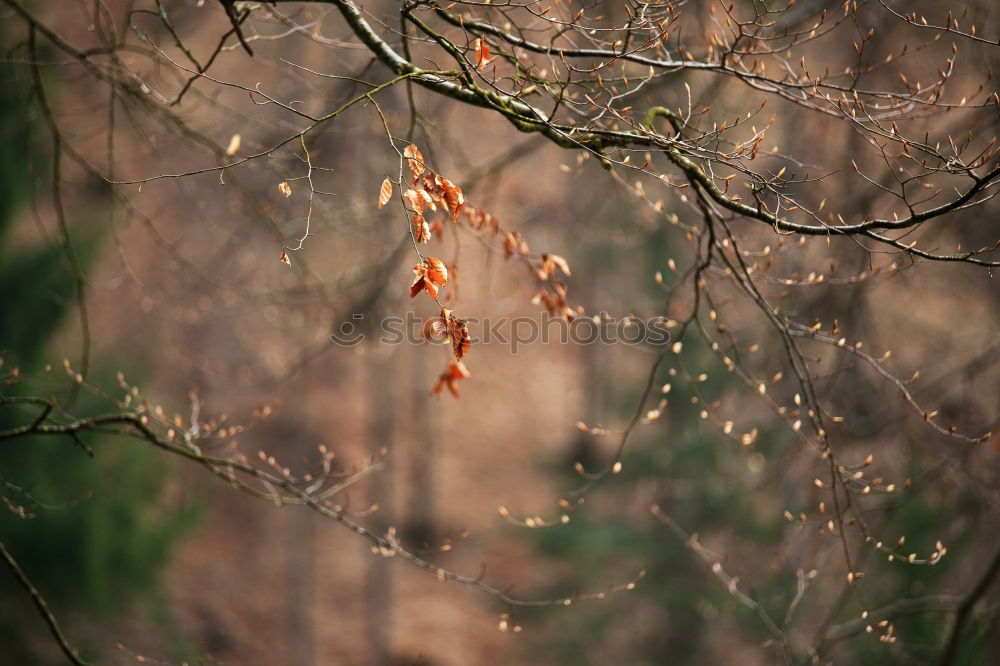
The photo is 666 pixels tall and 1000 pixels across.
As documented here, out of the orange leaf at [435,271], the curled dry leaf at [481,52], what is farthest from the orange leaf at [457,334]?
the curled dry leaf at [481,52]

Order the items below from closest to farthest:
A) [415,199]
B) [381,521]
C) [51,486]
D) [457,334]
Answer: [415,199] → [457,334] → [51,486] → [381,521]

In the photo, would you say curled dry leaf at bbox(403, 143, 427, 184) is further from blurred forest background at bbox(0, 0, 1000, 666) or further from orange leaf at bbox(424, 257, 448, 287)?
blurred forest background at bbox(0, 0, 1000, 666)

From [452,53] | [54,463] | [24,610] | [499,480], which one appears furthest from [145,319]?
[452,53]

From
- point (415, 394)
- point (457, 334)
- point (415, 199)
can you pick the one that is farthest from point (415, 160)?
point (415, 394)

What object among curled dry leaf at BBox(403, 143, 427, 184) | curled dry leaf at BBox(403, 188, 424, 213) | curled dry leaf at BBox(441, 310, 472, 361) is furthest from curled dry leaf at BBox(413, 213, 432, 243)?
curled dry leaf at BBox(441, 310, 472, 361)

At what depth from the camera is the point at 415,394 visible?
14.4 metres

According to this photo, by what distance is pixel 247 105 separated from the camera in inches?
458

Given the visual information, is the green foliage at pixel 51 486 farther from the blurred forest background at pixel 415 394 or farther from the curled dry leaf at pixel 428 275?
the curled dry leaf at pixel 428 275

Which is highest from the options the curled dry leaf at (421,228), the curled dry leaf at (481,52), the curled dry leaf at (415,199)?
the curled dry leaf at (481,52)

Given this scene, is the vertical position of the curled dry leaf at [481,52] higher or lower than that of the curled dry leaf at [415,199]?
higher

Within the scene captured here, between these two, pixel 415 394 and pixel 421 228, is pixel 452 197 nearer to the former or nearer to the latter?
pixel 421 228

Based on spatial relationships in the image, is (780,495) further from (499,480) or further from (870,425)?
(499,480)

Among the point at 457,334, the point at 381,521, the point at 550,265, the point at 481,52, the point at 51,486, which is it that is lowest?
the point at 457,334

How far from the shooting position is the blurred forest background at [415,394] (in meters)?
5.29
